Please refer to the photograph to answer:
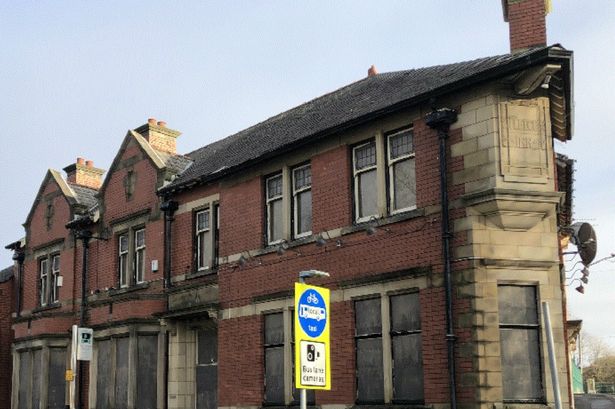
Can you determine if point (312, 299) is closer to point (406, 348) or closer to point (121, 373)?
point (406, 348)

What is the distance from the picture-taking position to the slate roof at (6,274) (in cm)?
3103

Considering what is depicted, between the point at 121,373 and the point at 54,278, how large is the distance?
21.6 feet

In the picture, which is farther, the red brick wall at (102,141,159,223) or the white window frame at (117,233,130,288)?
the white window frame at (117,233,130,288)

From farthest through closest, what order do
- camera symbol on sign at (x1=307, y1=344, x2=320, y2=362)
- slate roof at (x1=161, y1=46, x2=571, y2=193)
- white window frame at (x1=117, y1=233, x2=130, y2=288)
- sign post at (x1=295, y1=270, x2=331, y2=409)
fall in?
white window frame at (x1=117, y1=233, x2=130, y2=288), slate roof at (x1=161, y1=46, x2=571, y2=193), camera symbol on sign at (x1=307, y1=344, x2=320, y2=362), sign post at (x1=295, y1=270, x2=331, y2=409)

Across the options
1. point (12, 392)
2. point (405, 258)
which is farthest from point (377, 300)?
point (12, 392)

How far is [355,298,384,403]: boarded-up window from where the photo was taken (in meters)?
16.0

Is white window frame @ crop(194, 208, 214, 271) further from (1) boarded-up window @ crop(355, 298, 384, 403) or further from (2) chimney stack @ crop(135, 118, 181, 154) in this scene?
(1) boarded-up window @ crop(355, 298, 384, 403)

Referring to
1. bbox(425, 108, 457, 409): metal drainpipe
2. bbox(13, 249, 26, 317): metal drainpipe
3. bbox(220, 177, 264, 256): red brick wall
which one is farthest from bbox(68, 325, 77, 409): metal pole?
bbox(425, 108, 457, 409): metal drainpipe

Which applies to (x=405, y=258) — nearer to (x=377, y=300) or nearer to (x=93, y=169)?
(x=377, y=300)

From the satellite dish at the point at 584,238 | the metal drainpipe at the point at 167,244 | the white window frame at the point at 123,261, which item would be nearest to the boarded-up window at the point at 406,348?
the satellite dish at the point at 584,238

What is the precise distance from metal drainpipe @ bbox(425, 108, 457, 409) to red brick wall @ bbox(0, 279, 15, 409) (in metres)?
21.1

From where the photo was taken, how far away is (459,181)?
15.0 m

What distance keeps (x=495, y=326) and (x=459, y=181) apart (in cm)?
280

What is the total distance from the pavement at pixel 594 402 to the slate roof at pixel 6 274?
70.3ft
